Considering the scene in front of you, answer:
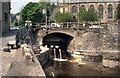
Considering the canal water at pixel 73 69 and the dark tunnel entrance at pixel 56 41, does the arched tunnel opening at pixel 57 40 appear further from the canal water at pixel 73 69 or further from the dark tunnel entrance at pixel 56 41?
the canal water at pixel 73 69

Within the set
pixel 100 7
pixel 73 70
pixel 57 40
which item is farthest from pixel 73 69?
pixel 100 7

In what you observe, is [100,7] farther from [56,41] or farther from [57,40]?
[56,41]

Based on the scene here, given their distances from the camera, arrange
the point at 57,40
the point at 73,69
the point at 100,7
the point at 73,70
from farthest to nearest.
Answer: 1. the point at 100,7
2. the point at 57,40
3. the point at 73,69
4. the point at 73,70

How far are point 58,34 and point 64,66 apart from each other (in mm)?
9276

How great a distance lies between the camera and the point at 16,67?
782 centimetres

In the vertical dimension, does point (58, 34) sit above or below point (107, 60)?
above

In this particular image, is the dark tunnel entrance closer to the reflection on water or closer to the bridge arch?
the bridge arch

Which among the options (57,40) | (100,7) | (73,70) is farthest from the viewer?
(100,7)

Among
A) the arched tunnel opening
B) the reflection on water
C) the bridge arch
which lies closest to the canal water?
the reflection on water

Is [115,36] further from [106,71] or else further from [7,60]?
[7,60]

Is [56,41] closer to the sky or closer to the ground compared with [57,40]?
closer to the ground

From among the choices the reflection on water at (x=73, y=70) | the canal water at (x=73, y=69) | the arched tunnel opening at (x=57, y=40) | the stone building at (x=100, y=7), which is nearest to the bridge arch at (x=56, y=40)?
the arched tunnel opening at (x=57, y=40)

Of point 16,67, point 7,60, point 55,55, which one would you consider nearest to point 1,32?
point 55,55

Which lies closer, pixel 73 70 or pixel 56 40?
pixel 73 70
